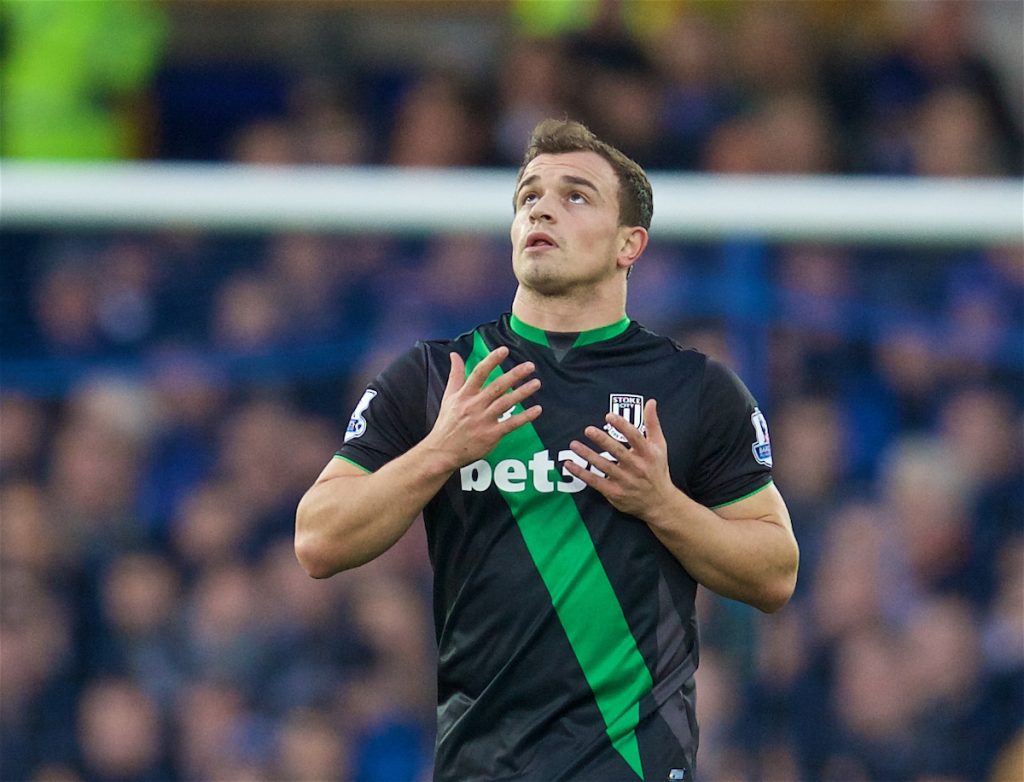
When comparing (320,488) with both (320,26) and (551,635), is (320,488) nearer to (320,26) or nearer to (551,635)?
(551,635)

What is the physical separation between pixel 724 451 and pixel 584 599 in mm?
476

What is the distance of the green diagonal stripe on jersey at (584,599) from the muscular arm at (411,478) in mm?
194

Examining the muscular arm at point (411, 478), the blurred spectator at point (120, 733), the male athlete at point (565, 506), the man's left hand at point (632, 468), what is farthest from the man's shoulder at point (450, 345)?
the blurred spectator at point (120, 733)

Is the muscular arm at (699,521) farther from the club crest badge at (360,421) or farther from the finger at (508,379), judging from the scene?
the club crest badge at (360,421)

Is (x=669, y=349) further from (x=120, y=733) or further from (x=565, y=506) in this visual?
(x=120, y=733)

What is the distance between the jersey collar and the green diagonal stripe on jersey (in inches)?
9.4

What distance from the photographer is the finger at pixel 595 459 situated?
12.3 feet

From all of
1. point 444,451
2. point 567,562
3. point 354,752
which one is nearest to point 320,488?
point 444,451

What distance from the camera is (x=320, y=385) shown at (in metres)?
7.04

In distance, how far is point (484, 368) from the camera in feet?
12.4

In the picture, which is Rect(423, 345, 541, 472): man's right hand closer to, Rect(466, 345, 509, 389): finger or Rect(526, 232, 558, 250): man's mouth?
Rect(466, 345, 509, 389): finger

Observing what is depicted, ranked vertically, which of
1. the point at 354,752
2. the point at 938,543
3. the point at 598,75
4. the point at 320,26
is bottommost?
the point at 354,752

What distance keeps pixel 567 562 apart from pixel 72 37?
20.2 feet

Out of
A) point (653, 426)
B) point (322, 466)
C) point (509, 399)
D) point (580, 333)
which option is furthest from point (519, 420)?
point (322, 466)
